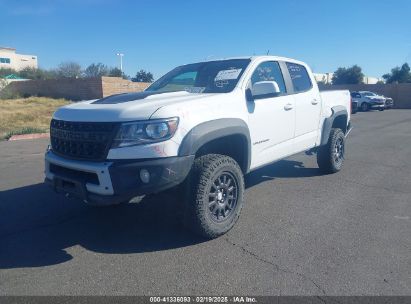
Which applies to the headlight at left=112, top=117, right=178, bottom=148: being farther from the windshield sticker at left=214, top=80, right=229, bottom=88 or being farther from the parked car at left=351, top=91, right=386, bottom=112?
the parked car at left=351, top=91, right=386, bottom=112

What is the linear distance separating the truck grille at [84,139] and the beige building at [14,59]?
112 meters

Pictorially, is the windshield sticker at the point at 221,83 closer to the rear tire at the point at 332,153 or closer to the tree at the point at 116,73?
the rear tire at the point at 332,153

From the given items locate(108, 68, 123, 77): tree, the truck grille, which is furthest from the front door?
locate(108, 68, 123, 77): tree

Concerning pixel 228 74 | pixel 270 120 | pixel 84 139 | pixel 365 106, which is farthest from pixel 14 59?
pixel 84 139

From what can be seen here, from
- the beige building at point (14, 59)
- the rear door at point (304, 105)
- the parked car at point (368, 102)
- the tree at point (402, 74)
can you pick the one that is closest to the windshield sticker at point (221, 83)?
the rear door at point (304, 105)

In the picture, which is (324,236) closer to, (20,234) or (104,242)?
(104,242)

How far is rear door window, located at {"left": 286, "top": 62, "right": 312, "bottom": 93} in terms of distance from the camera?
18.5ft

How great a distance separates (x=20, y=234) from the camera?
425 centimetres

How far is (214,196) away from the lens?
4.02 metres

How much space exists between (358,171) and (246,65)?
12.3 feet

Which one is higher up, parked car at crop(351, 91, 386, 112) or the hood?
parked car at crop(351, 91, 386, 112)

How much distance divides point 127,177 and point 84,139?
668mm

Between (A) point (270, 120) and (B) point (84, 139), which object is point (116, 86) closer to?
(A) point (270, 120)

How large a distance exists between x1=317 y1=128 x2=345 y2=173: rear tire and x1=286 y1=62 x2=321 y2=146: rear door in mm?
609
